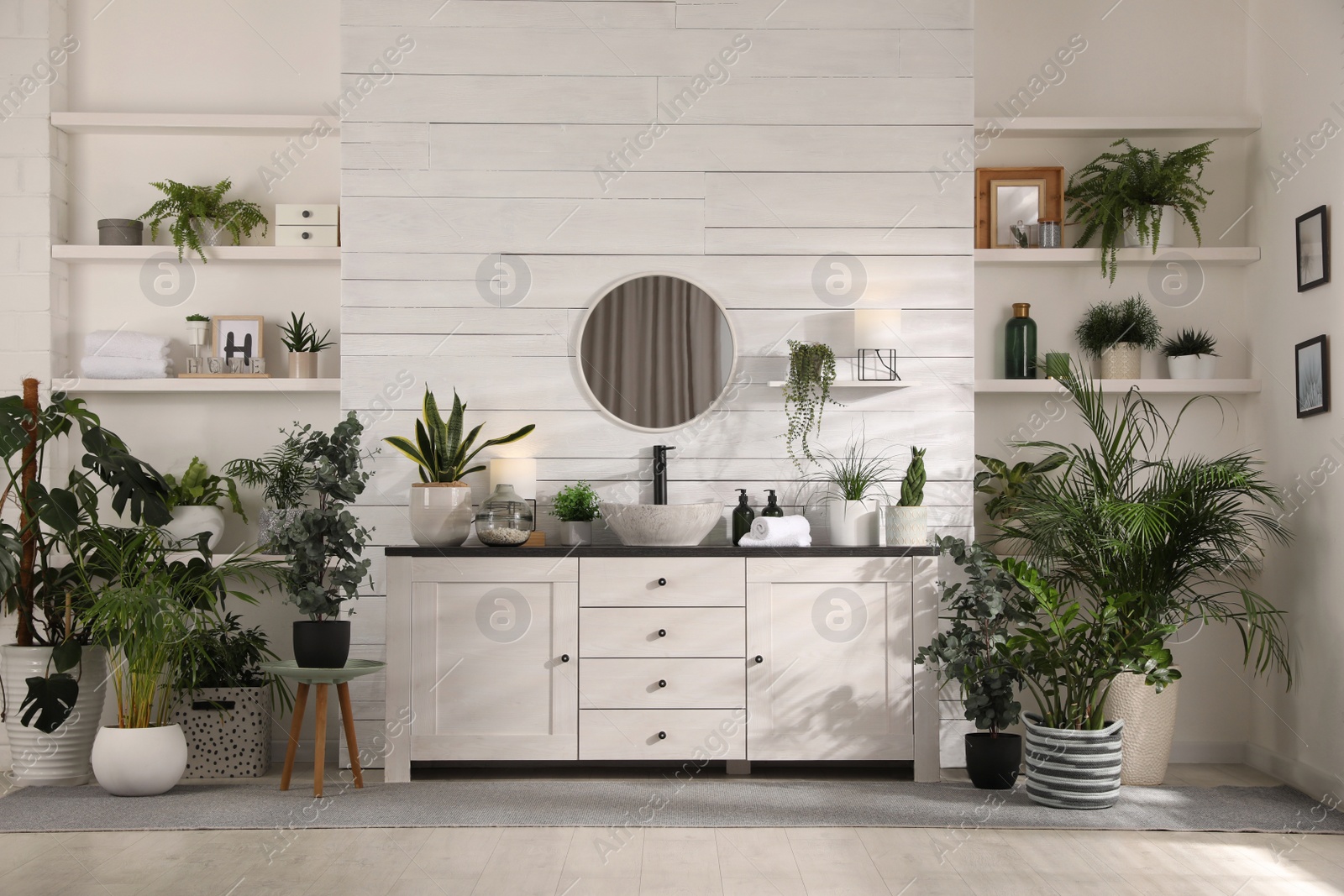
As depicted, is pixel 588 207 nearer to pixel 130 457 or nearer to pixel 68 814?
pixel 130 457

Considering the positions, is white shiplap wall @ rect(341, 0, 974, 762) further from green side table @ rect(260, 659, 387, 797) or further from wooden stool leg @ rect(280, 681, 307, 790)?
wooden stool leg @ rect(280, 681, 307, 790)

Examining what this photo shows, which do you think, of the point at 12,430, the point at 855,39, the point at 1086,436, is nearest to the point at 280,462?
the point at 12,430

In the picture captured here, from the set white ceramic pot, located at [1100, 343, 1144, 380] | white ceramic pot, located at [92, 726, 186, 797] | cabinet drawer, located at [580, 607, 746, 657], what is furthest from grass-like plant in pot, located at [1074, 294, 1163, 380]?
white ceramic pot, located at [92, 726, 186, 797]

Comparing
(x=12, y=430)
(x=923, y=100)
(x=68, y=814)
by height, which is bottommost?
(x=68, y=814)

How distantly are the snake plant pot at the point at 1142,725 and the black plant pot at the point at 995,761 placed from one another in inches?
16.7

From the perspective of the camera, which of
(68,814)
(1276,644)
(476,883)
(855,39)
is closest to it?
(476,883)

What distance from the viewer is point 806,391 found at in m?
4.00

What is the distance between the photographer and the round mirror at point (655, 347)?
4121 millimetres

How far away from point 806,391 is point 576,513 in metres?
1.00

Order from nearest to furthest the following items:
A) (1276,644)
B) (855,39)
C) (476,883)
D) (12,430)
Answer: (476,883), (12,430), (1276,644), (855,39)

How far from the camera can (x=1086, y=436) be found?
441 centimetres

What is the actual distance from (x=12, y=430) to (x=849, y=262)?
124 inches

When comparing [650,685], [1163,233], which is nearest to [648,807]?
[650,685]

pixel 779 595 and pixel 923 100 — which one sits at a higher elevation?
pixel 923 100
